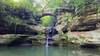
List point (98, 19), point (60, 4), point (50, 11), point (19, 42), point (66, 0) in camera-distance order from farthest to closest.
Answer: point (50, 11) < point (60, 4) < point (66, 0) < point (19, 42) < point (98, 19)

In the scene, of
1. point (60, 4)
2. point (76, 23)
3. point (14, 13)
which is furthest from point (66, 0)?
point (14, 13)

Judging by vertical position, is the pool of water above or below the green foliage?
below

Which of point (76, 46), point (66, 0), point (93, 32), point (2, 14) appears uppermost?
point (66, 0)

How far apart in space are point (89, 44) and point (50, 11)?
671 inches

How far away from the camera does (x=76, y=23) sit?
→ 27859mm

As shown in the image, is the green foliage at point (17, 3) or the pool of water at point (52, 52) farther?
the green foliage at point (17, 3)

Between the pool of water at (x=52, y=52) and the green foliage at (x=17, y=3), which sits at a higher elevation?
the green foliage at (x=17, y=3)

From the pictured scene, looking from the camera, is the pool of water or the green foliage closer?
the pool of water

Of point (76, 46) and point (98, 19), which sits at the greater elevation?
point (98, 19)

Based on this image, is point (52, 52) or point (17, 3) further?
point (17, 3)

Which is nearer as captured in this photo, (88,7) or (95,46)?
(95,46)

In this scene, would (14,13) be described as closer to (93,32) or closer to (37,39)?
(37,39)

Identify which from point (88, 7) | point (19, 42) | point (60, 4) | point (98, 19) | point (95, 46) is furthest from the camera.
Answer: point (60, 4)

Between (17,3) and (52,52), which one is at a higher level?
(17,3)
